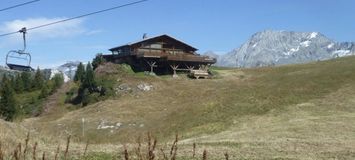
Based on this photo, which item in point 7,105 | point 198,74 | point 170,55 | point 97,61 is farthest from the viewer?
point 97,61

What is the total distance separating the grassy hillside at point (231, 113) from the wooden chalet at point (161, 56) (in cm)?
372

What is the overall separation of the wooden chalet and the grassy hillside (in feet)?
12.2

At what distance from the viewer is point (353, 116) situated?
1784 inches

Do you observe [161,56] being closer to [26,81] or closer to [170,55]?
[170,55]

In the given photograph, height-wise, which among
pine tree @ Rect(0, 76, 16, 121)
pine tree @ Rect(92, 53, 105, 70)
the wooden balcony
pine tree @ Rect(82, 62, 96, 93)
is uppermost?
the wooden balcony

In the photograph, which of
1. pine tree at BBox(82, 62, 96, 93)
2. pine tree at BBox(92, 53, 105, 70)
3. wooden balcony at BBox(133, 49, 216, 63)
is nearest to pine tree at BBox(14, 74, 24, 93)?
pine tree at BBox(92, 53, 105, 70)

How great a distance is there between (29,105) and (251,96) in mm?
34835

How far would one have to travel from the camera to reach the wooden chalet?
78.5 m

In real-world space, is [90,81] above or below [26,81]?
above

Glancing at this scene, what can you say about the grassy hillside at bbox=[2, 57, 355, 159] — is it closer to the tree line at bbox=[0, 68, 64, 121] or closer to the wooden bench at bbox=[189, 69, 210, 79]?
the wooden bench at bbox=[189, 69, 210, 79]

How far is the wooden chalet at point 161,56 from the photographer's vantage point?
78.5m

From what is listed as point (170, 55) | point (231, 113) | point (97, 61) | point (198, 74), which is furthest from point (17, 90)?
point (231, 113)

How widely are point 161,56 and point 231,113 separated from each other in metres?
27.7

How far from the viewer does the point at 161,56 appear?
257 ft
